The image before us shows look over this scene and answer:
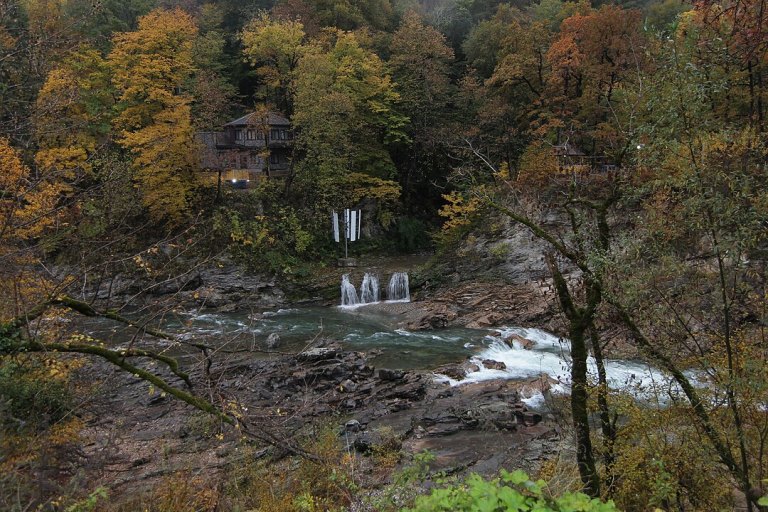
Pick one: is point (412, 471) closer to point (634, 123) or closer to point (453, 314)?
point (634, 123)

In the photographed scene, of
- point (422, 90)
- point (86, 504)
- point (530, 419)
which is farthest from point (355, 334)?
point (422, 90)

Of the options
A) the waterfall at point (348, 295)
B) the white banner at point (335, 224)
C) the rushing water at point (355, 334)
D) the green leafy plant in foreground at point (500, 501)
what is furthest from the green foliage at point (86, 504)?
the white banner at point (335, 224)

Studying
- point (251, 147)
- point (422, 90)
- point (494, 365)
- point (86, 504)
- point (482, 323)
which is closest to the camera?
point (86, 504)

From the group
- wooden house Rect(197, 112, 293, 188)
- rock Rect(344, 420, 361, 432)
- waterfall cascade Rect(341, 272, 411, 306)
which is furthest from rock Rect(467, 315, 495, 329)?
wooden house Rect(197, 112, 293, 188)

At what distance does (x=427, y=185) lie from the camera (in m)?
33.4

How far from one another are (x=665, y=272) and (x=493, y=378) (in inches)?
397

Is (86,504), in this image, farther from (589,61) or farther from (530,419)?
(589,61)

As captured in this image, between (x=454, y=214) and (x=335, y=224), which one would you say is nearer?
(x=454, y=214)

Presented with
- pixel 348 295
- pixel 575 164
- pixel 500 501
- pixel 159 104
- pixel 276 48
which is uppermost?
pixel 276 48

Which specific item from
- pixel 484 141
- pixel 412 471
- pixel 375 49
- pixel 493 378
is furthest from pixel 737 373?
pixel 375 49

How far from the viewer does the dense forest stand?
199 inches

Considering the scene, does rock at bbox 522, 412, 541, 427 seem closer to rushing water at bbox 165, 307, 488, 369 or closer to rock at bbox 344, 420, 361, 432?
rock at bbox 344, 420, 361, 432

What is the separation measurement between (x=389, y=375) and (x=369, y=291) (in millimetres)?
10130

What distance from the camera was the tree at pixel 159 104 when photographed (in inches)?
972
